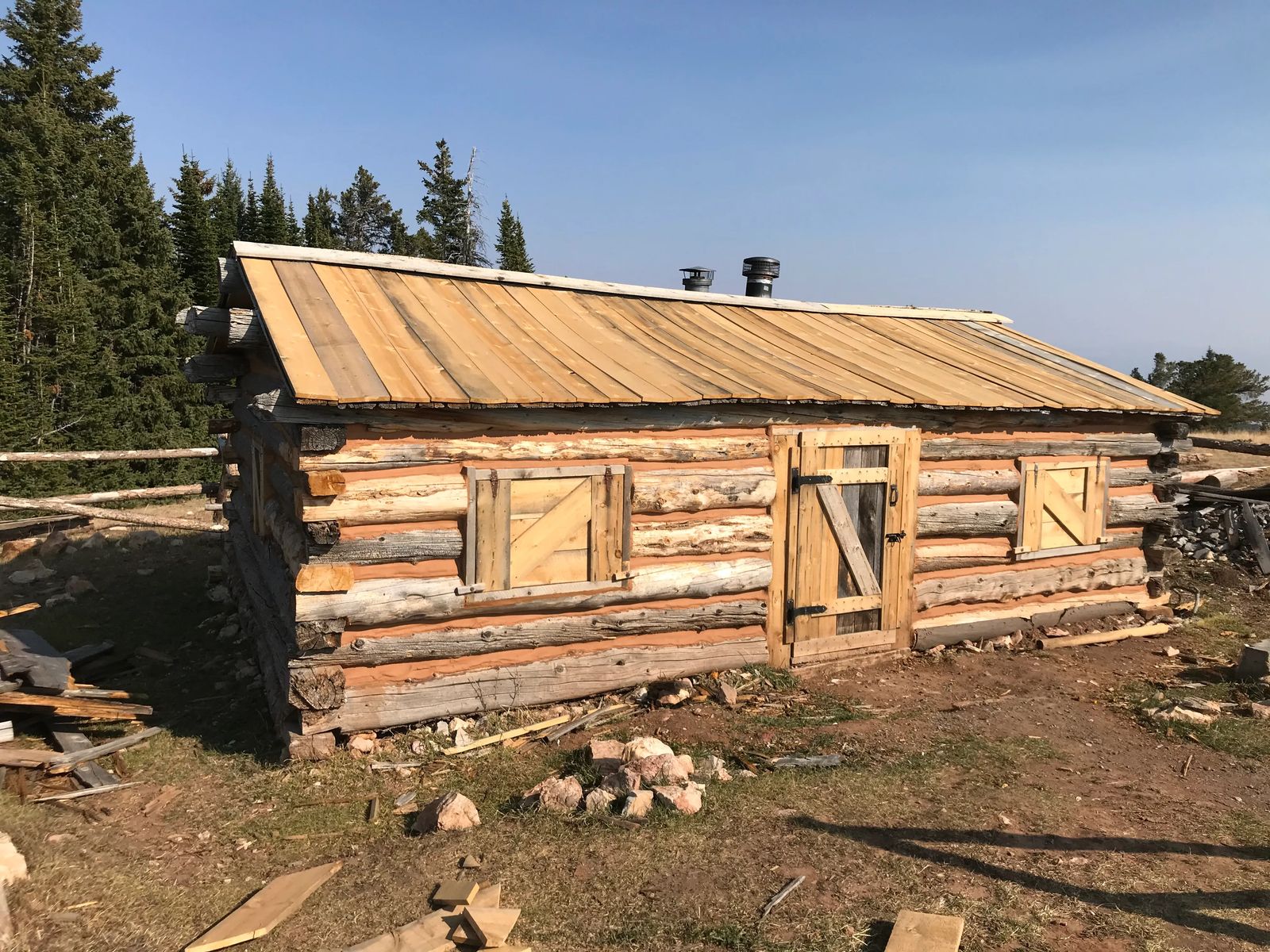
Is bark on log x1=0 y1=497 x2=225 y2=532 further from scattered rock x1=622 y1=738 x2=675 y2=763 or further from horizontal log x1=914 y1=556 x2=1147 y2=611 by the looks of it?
horizontal log x1=914 y1=556 x2=1147 y2=611

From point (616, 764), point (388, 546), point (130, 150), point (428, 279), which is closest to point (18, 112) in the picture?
point (130, 150)

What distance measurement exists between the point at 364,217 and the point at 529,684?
2124 inches

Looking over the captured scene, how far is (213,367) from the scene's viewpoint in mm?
9430

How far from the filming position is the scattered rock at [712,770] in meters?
6.16

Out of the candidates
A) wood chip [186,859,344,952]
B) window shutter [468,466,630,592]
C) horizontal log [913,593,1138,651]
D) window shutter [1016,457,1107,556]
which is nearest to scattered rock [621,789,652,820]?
wood chip [186,859,344,952]

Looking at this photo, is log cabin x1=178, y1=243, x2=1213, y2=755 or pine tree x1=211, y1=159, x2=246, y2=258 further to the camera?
pine tree x1=211, y1=159, x2=246, y2=258

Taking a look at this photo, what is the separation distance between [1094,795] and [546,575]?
453 centimetres

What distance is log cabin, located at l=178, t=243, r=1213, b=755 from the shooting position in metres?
6.66

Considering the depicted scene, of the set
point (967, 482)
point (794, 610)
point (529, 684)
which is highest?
point (967, 482)

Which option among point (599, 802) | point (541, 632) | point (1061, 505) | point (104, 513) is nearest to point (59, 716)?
Result: point (541, 632)

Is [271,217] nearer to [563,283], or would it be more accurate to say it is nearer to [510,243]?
[510,243]

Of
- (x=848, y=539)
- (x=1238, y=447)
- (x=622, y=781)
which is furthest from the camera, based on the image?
(x=1238, y=447)

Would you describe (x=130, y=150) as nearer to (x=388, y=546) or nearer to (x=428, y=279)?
(x=428, y=279)

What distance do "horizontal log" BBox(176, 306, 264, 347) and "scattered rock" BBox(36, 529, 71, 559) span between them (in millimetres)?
7006
